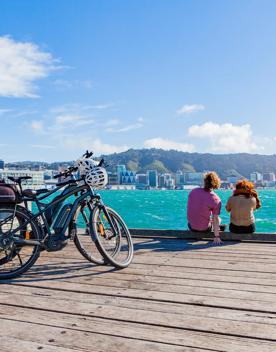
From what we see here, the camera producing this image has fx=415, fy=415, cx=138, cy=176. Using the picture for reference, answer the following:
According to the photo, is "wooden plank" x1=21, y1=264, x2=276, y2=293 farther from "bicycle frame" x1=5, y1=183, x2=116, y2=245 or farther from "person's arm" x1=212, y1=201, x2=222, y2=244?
"person's arm" x1=212, y1=201, x2=222, y2=244

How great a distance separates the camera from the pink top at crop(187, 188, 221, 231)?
6.07m

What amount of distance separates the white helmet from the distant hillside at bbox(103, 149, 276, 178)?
12779 centimetres

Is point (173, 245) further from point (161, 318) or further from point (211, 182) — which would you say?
point (161, 318)

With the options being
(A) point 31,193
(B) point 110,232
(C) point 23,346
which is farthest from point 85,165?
(C) point 23,346

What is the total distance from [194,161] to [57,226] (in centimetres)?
15556

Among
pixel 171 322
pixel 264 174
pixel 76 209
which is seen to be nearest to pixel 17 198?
pixel 76 209

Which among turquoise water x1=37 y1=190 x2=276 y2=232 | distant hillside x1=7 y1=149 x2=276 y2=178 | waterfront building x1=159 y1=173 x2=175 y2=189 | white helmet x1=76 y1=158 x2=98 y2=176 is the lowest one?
turquoise water x1=37 y1=190 x2=276 y2=232

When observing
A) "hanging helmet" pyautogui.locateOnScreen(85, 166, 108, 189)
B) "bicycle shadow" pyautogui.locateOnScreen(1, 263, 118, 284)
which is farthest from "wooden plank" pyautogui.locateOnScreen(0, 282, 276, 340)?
"hanging helmet" pyautogui.locateOnScreen(85, 166, 108, 189)

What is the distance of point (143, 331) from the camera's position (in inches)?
98.2

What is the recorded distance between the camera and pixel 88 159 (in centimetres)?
439

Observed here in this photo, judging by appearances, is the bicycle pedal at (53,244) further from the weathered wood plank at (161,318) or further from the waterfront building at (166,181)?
the waterfront building at (166,181)

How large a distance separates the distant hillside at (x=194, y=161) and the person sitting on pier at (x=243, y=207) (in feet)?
413

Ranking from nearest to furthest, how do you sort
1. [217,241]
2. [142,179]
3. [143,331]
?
[143,331] → [217,241] → [142,179]

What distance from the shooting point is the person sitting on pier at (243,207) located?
6.13m
